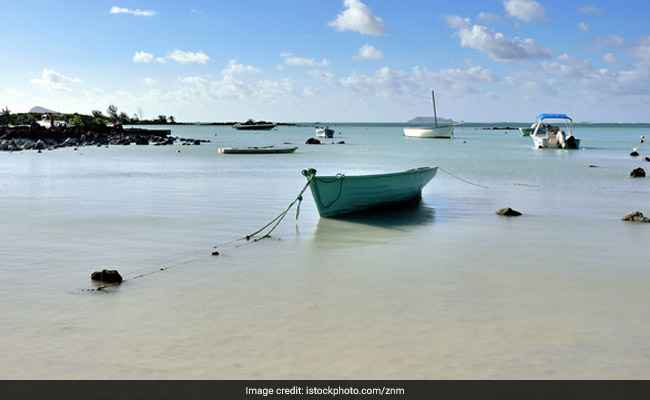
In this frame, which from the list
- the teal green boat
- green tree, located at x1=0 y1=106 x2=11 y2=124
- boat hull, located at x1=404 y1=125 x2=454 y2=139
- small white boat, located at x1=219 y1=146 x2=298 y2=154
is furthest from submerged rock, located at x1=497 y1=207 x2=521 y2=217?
green tree, located at x1=0 y1=106 x2=11 y2=124

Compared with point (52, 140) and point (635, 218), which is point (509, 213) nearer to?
point (635, 218)

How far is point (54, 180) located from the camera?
26312 mm

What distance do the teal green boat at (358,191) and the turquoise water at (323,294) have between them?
55 centimetres

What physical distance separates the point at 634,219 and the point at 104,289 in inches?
517

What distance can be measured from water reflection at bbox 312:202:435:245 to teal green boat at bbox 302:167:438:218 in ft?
0.76

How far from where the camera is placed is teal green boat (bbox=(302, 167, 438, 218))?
48.5 feet

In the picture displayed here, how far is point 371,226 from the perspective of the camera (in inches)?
569

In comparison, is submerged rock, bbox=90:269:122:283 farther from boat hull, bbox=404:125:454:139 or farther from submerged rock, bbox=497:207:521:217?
boat hull, bbox=404:125:454:139

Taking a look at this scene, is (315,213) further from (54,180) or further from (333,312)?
(54,180)

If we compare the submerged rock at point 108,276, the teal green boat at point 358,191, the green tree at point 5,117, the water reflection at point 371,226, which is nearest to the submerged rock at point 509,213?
the water reflection at point 371,226

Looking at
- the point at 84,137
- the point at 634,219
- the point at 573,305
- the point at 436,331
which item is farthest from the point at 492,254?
the point at 84,137

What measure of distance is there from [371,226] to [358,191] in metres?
1.41

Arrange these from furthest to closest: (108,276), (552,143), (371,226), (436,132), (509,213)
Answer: (436,132), (552,143), (509,213), (371,226), (108,276)

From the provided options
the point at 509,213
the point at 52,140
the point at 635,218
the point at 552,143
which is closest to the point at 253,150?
the point at 52,140
